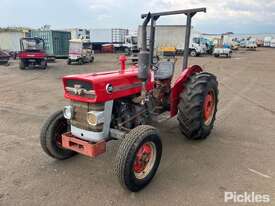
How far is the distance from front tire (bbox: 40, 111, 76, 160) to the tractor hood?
49 centimetres

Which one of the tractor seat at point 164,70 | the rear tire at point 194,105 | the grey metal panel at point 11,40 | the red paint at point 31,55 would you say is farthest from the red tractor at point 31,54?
the rear tire at point 194,105

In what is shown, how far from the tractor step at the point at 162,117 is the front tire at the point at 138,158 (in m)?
0.94

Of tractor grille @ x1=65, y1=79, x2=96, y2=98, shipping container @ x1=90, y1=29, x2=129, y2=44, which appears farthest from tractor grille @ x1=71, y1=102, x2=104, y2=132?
shipping container @ x1=90, y1=29, x2=129, y2=44

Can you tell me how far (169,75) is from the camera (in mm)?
4699

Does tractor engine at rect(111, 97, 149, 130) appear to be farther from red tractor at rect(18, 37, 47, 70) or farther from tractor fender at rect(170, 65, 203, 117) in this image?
red tractor at rect(18, 37, 47, 70)

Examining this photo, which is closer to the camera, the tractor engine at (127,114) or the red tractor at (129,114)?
the red tractor at (129,114)

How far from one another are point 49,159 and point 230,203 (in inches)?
102

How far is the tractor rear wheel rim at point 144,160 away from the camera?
10.4 feet

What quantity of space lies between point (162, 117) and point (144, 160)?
1.28 meters

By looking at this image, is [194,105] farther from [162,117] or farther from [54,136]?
[54,136]

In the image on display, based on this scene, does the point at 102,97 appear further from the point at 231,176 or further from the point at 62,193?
the point at 231,176

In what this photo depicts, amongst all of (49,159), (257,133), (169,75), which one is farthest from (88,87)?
(257,133)

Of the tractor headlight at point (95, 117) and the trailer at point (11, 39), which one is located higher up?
the trailer at point (11, 39)

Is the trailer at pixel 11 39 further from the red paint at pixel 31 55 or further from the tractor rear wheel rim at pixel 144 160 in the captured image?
the tractor rear wheel rim at pixel 144 160
